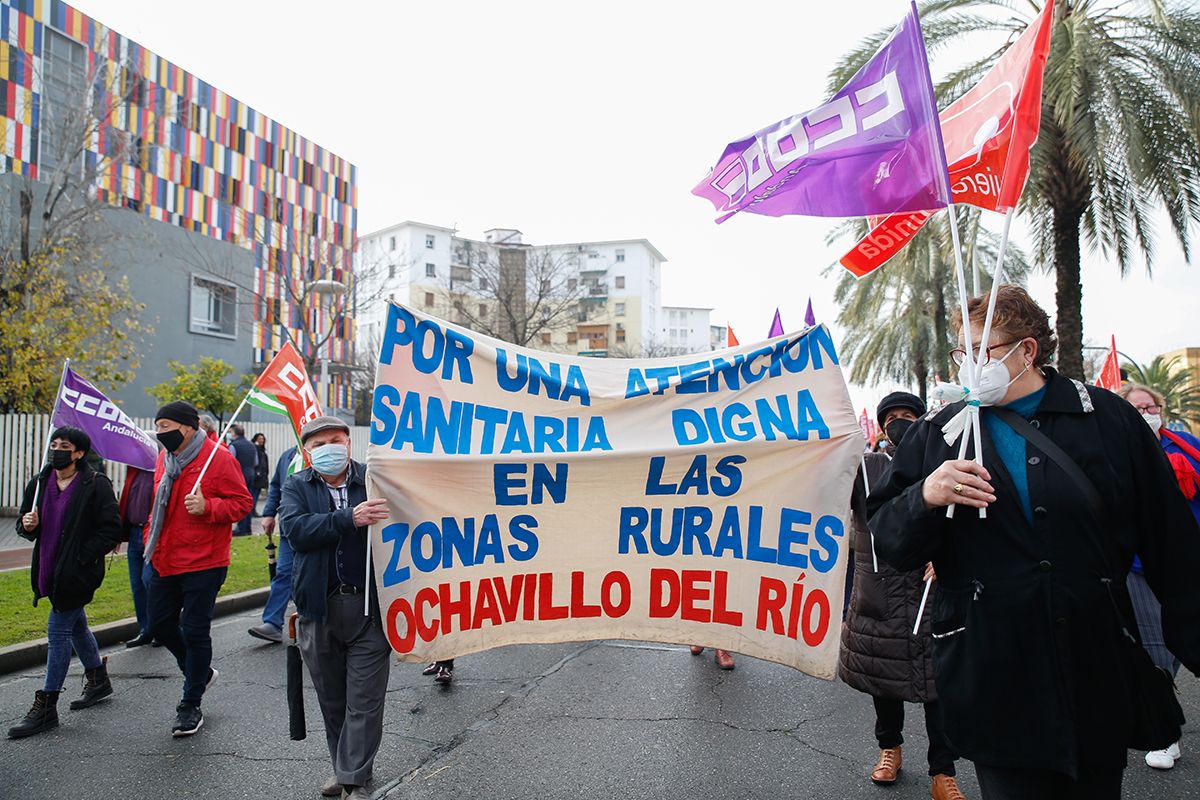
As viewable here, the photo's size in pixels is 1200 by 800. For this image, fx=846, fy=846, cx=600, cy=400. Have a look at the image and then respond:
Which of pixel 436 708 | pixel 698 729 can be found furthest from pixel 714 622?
pixel 436 708

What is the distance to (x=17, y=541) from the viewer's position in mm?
13750

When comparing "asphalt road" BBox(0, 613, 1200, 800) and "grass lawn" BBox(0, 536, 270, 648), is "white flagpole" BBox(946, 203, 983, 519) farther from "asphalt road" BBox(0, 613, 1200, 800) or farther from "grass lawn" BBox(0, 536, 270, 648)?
"grass lawn" BBox(0, 536, 270, 648)

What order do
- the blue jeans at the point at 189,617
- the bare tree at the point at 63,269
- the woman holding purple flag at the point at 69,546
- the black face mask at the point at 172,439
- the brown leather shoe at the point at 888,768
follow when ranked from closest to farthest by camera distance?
the brown leather shoe at the point at 888,768 < the blue jeans at the point at 189,617 < the woman holding purple flag at the point at 69,546 < the black face mask at the point at 172,439 < the bare tree at the point at 63,269

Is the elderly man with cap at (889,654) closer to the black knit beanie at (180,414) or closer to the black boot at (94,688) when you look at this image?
the black knit beanie at (180,414)

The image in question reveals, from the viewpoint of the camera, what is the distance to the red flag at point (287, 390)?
7.57 meters

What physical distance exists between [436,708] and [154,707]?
1.88 metres

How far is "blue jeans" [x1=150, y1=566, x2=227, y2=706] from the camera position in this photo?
5.23 m

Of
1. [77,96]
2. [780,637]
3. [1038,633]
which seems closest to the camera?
[1038,633]

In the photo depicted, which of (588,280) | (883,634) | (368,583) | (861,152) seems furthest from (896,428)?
(588,280)

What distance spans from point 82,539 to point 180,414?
1.00 meters

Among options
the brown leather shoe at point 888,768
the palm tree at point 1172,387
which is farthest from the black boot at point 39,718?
the palm tree at point 1172,387

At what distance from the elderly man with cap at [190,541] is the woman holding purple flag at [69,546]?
352mm

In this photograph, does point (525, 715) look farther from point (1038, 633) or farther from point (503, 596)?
point (1038, 633)

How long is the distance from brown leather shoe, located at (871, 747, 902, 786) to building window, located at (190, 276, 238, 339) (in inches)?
1169
